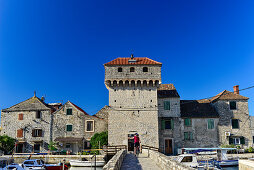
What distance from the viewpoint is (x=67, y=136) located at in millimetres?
31812

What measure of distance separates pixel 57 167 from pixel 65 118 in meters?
9.88

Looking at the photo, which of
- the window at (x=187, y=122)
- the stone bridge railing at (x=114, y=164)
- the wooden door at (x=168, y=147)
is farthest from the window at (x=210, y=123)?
the stone bridge railing at (x=114, y=164)

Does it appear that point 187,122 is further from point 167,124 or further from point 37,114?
point 37,114

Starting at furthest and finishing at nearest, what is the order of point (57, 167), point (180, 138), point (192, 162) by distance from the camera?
1. point (180, 138)
2. point (57, 167)
3. point (192, 162)

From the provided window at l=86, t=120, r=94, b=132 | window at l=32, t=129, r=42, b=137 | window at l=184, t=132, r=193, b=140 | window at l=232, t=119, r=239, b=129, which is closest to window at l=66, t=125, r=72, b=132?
window at l=86, t=120, r=94, b=132

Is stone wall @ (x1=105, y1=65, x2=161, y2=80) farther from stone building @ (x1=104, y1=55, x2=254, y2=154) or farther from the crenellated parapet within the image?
the crenellated parapet

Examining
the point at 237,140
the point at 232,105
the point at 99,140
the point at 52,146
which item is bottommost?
the point at 52,146

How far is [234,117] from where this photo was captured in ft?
99.4

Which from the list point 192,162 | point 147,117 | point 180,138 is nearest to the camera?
point 192,162

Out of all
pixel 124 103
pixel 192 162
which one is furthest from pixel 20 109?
pixel 192 162

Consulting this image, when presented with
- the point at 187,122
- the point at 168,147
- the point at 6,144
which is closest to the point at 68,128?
the point at 6,144

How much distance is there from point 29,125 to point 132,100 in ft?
52.1

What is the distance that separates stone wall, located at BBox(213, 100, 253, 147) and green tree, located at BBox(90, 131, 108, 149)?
49.7 feet

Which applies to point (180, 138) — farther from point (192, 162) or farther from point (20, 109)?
point (20, 109)
